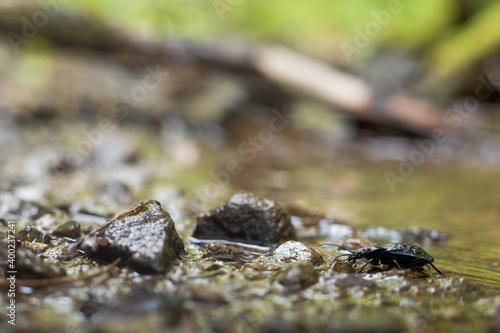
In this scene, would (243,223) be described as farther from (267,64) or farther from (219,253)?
(267,64)

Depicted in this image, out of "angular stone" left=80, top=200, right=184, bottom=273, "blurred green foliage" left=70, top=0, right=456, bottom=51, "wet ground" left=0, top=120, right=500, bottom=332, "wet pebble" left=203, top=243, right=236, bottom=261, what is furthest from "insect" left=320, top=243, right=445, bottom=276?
"blurred green foliage" left=70, top=0, right=456, bottom=51

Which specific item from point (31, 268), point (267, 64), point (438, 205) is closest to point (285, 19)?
point (267, 64)

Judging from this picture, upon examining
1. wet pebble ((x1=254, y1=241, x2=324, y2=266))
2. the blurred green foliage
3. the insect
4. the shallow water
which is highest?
the blurred green foliage

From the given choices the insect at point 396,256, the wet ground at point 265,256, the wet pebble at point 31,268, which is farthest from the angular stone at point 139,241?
the insect at point 396,256

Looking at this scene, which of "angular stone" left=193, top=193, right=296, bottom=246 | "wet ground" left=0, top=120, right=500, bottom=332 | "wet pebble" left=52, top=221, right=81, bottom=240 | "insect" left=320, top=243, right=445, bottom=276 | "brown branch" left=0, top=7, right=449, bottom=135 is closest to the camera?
"wet ground" left=0, top=120, right=500, bottom=332

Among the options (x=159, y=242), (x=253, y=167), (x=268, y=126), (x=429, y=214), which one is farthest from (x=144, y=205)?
(x=268, y=126)

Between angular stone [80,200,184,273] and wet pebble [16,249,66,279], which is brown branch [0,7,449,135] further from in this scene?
wet pebble [16,249,66,279]
